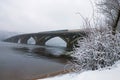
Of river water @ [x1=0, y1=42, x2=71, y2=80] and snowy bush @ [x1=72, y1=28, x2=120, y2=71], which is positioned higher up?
snowy bush @ [x1=72, y1=28, x2=120, y2=71]

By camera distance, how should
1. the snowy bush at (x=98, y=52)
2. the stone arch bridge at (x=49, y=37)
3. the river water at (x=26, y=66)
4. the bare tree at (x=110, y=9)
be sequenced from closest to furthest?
the snowy bush at (x=98, y=52)
the river water at (x=26, y=66)
the bare tree at (x=110, y=9)
the stone arch bridge at (x=49, y=37)

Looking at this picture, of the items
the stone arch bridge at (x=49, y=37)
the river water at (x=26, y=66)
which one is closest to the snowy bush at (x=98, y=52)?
the river water at (x=26, y=66)

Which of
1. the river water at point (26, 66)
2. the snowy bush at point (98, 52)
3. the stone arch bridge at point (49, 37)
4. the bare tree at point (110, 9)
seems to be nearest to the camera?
the snowy bush at point (98, 52)

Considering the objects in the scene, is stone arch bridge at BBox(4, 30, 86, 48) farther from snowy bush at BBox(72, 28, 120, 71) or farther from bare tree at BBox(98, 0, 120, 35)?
snowy bush at BBox(72, 28, 120, 71)

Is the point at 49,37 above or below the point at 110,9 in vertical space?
below

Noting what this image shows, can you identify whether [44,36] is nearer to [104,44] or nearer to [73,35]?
[73,35]

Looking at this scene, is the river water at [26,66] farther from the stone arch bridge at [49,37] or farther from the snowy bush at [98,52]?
the stone arch bridge at [49,37]

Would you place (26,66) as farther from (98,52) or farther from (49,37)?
(49,37)

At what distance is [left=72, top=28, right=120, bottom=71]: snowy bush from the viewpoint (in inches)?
246

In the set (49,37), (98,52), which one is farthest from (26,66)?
(49,37)

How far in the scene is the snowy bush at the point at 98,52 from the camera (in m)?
6.25

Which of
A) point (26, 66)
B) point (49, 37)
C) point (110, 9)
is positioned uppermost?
point (110, 9)

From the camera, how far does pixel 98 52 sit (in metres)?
6.14

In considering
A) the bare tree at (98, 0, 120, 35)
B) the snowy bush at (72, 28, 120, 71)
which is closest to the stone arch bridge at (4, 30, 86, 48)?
the bare tree at (98, 0, 120, 35)
